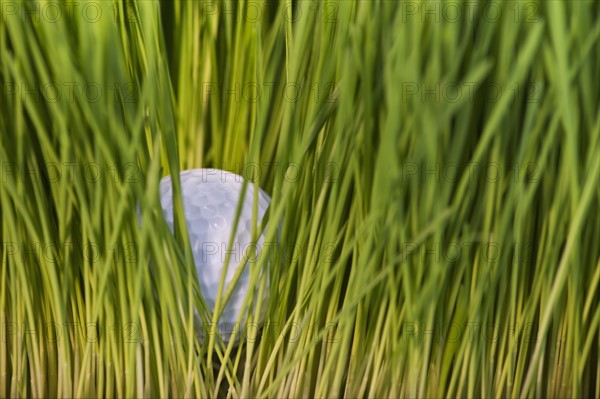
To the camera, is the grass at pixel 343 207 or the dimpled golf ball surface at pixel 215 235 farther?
Result: the dimpled golf ball surface at pixel 215 235

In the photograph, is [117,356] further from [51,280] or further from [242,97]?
[242,97]

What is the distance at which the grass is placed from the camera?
539 millimetres

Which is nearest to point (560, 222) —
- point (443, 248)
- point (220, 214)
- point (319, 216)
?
point (443, 248)

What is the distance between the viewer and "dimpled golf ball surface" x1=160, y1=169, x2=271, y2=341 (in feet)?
2.12

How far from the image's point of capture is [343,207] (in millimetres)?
596

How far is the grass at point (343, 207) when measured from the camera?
539 millimetres

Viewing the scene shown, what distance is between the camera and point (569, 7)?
0.56 m

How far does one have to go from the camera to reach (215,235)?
2.15 feet

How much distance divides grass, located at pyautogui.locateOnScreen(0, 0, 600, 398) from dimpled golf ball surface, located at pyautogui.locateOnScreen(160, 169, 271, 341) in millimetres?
31

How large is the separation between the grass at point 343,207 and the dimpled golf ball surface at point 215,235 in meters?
0.03

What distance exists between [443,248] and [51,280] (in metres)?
0.38

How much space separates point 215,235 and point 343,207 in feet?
0.48

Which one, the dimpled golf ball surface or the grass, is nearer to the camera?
the grass

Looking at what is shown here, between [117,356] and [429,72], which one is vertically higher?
[429,72]
